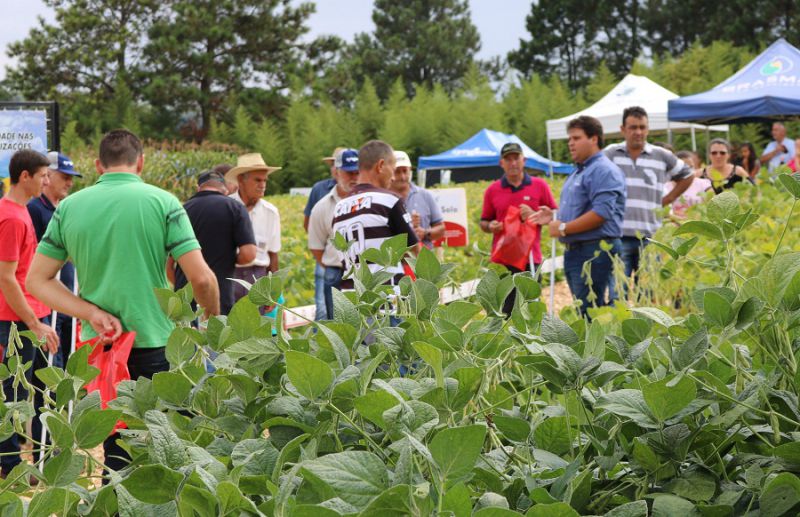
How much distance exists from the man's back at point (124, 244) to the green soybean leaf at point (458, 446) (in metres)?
3.03

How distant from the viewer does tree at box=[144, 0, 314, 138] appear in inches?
1642

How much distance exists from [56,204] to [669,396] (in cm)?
536

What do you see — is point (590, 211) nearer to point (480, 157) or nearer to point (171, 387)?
point (171, 387)

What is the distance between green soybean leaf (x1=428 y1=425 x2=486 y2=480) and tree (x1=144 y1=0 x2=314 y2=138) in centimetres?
4222

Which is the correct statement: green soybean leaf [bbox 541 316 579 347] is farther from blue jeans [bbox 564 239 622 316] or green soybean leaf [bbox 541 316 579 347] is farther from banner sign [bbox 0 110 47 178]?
banner sign [bbox 0 110 47 178]

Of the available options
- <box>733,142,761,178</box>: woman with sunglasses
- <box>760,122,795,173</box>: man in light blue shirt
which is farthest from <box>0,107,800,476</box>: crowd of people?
<box>760,122,795,173</box>: man in light blue shirt

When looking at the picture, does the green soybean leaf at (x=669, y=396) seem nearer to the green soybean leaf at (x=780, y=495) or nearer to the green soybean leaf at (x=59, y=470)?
the green soybean leaf at (x=780, y=495)

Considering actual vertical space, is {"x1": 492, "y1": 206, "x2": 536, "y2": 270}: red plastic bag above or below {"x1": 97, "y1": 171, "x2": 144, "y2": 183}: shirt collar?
below

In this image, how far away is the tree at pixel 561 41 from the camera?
49500mm

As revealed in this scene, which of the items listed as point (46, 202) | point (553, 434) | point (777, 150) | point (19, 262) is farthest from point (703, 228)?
point (777, 150)

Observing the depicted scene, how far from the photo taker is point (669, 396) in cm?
93

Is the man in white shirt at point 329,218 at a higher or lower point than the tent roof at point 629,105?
lower

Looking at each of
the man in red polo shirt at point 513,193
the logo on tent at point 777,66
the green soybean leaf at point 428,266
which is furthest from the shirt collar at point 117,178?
the logo on tent at point 777,66

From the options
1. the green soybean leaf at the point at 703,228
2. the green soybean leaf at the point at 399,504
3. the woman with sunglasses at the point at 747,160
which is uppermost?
the woman with sunglasses at the point at 747,160
